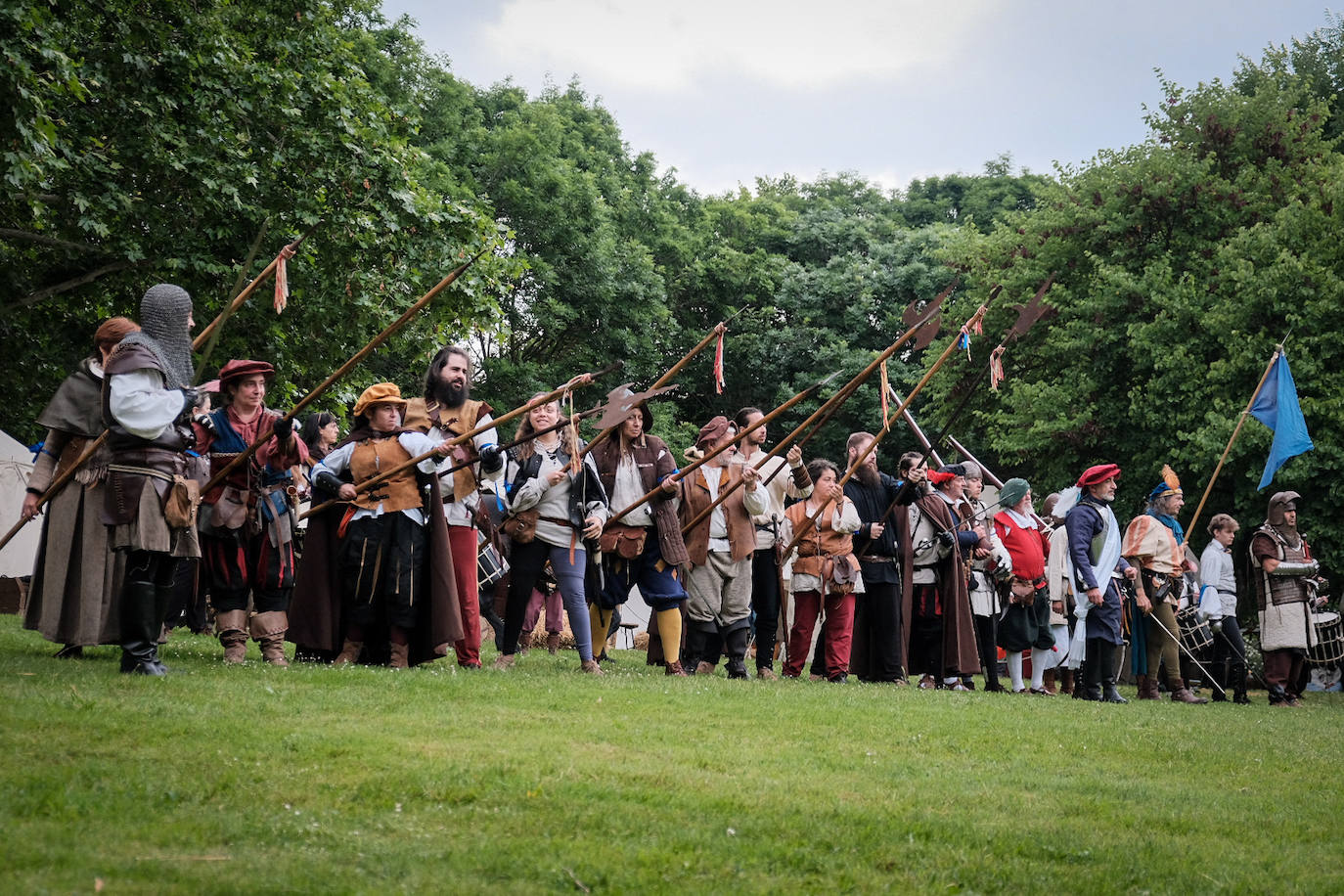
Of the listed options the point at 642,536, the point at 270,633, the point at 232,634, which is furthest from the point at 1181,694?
the point at 232,634

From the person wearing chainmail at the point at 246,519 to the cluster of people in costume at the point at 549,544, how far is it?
0.05 ft

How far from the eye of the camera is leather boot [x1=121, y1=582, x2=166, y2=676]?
26.0 feet

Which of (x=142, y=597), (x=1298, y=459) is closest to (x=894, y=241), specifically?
(x=1298, y=459)

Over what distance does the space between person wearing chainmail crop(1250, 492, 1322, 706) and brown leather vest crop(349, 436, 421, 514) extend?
423 inches

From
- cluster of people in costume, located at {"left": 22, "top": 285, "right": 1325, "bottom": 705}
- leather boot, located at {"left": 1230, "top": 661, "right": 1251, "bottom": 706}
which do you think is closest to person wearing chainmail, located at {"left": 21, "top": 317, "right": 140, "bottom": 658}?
cluster of people in costume, located at {"left": 22, "top": 285, "right": 1325, "bottom": 705}

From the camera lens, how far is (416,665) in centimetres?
1010

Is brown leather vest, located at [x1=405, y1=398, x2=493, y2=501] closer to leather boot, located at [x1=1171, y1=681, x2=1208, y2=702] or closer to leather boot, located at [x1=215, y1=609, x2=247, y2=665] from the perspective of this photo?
leather boot, located at [x1=215, y1=609, x2=247, y2=665]

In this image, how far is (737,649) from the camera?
1182 centimetres

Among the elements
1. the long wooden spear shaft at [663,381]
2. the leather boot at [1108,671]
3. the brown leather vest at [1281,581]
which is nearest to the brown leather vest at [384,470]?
the long wooden spear shaft at [663,381]

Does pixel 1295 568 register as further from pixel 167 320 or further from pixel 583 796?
pixel 583 796

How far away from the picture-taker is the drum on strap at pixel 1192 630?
50.3 feet

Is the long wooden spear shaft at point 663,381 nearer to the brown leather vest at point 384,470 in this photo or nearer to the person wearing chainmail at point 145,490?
the brown leather vest at point 384,470

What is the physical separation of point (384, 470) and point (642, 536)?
7.77ft

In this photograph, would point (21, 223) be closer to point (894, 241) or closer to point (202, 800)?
point (202, 800)
